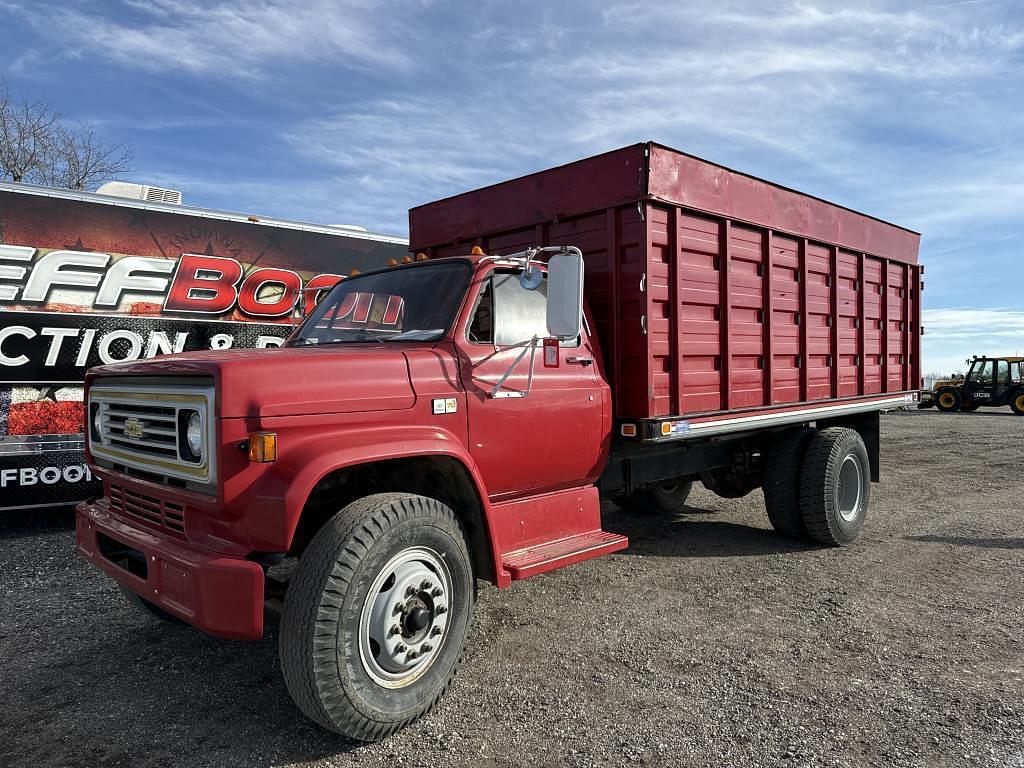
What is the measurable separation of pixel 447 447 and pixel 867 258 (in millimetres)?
5323

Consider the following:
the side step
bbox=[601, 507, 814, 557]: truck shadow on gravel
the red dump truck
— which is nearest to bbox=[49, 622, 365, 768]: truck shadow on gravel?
the red dump truck

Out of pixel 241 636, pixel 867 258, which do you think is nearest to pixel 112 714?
pixel 241 636

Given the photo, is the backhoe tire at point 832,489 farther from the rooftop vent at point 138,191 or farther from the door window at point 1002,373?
the door window at point 1002,373

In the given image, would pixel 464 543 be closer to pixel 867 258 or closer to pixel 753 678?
pixel 753 678

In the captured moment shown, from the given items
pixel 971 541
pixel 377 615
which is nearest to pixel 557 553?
pixel 377 615

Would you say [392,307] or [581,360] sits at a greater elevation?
[392,307]

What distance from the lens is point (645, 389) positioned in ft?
14.8

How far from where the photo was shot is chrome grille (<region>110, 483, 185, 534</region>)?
10.1ft

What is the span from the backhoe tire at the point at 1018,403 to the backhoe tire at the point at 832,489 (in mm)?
22902

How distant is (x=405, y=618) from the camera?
10.1ft

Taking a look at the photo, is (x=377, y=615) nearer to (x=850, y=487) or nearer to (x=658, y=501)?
(x=658, y=501)

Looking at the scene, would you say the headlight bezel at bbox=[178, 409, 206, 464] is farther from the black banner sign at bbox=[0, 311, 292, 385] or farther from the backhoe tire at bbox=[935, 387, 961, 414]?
the backhoe tire at bbox=[935, 387, 961, 414]

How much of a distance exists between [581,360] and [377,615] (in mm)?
1963

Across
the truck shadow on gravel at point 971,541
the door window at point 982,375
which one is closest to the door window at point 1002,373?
the door window at point 982,375
